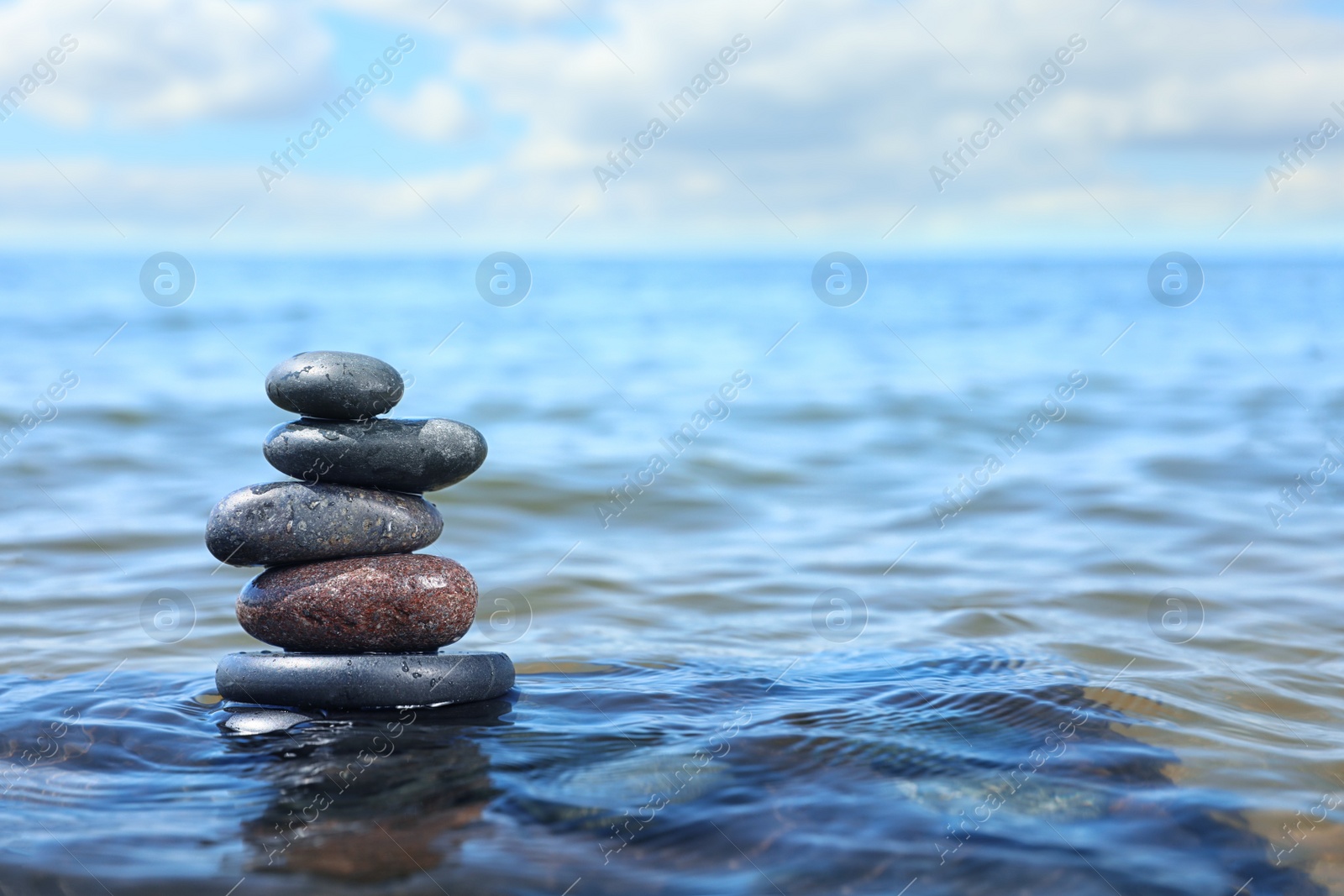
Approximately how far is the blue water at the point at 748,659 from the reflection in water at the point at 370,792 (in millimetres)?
15

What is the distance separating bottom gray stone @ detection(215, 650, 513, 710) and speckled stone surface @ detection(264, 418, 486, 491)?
0.75m

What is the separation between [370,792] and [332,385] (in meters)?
1.63

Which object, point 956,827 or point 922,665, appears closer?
point 956,827

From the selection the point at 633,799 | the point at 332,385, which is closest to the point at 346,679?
the point at 332,385

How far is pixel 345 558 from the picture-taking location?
4.54 meters

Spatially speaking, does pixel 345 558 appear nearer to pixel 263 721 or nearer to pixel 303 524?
pixel 303 524

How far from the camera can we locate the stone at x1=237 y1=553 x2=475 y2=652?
14.4 feet

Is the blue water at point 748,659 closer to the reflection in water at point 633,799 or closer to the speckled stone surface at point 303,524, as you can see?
the reflection in water at point 633,799

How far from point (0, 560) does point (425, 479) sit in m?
4.27

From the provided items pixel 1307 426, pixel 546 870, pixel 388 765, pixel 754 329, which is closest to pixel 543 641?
pixel 388 765

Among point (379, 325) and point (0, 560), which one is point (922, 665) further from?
point (379, 325)

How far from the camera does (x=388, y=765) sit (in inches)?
155

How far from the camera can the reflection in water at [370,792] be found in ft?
10.9

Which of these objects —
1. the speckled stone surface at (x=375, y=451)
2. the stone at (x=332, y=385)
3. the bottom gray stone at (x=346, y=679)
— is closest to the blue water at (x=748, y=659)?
the bottom gray stone at (x=346, y=679)
